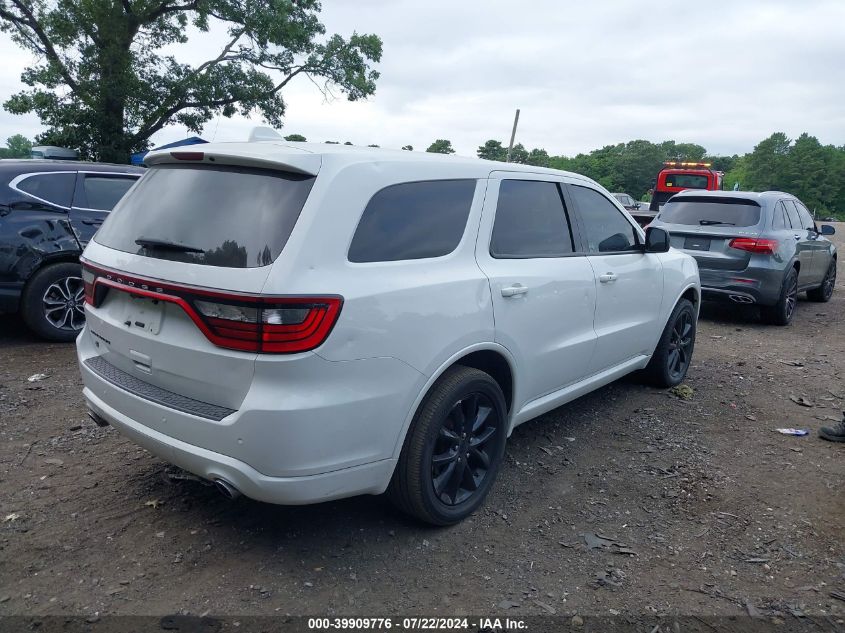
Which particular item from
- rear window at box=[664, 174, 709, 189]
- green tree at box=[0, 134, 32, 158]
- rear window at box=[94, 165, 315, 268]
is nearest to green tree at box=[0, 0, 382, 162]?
green tree at box=[0, 134, 32, 158]

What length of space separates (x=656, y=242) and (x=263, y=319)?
328cm

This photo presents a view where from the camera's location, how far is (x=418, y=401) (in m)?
2.82

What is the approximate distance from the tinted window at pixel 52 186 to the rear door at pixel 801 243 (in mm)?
8198

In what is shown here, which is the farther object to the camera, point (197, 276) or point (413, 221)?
point (413, 221)

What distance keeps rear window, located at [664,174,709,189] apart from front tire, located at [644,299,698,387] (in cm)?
1579

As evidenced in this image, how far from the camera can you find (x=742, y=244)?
26.0ft

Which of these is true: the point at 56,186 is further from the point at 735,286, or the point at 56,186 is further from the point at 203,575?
the point at 735,286

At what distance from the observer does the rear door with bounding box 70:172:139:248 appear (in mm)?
6230

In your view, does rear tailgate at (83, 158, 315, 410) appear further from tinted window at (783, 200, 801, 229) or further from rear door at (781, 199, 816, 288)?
tinted window at (783, 200, 801, 229)

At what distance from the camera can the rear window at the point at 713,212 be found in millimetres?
8102

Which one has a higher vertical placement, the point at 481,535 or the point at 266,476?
the point at 266,476

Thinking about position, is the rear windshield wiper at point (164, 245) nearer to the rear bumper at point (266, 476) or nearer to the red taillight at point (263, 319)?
the red taillight at point (263, 319)

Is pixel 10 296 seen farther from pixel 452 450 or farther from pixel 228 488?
pixel 452 450

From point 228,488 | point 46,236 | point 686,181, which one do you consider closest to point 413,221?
point 228,488
